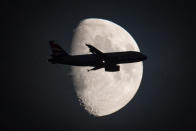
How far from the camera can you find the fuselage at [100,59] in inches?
5310

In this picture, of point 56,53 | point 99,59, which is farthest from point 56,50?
point 99,59

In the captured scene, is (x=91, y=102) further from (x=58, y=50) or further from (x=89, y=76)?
(x=58, y=50)

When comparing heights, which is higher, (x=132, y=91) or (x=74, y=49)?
(x=74, y=49)

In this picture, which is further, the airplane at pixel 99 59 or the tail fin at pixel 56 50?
the tail fin at pixel 56 50

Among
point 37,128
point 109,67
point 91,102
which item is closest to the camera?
point 109,67

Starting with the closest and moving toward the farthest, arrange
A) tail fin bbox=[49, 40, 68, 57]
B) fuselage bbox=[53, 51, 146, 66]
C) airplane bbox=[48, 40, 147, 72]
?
airplane bbox=[48, 40, 147, 72] < fuselage bbox=[53, 51, 146, 66] < tail fin bbox=[49, 40, 68, 57]

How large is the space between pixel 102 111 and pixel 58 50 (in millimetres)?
32059

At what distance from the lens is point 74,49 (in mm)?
166250

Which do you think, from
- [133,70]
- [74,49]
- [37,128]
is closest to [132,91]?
[133,70]

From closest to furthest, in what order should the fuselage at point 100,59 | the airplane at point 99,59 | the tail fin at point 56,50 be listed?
1. the airplane at point 99,59
2. the fuselage at point 100,59
3. the tail fin at point 56,50

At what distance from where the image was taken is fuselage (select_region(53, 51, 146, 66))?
443 feet

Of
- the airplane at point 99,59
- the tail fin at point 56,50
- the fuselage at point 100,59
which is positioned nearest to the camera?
the airplane at point 99,59

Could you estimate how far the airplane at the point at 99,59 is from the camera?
134 metres

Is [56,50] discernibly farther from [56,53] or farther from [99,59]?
[99,59]
